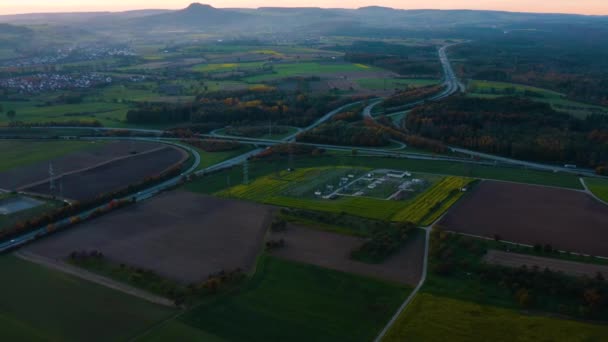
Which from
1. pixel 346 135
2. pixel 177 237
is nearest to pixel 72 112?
pixel 346 135

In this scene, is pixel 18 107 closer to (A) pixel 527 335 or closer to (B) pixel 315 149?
(B) pixel 315 149

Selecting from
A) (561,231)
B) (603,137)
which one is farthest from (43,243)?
(603,137)

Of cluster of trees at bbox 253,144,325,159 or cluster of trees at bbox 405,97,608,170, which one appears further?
cluster of trees at bbox 253,144,325,159

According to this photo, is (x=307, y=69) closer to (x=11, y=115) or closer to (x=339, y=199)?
(x=11, y=115)

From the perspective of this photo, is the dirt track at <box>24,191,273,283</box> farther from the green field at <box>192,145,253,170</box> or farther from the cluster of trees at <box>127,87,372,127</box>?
the cluster of trees at <box>127,87,372,127</box>

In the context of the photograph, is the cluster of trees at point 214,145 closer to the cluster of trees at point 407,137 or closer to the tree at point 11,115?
the cluster of trees at point 407,137

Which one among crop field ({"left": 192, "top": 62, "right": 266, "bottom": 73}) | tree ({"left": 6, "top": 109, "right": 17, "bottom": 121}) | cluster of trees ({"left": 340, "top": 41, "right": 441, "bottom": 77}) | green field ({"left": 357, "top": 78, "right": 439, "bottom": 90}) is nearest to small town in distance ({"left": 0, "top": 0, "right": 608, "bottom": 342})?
tree ({"left": 6, "top": 109, "right": 17, "bottom": 121})
